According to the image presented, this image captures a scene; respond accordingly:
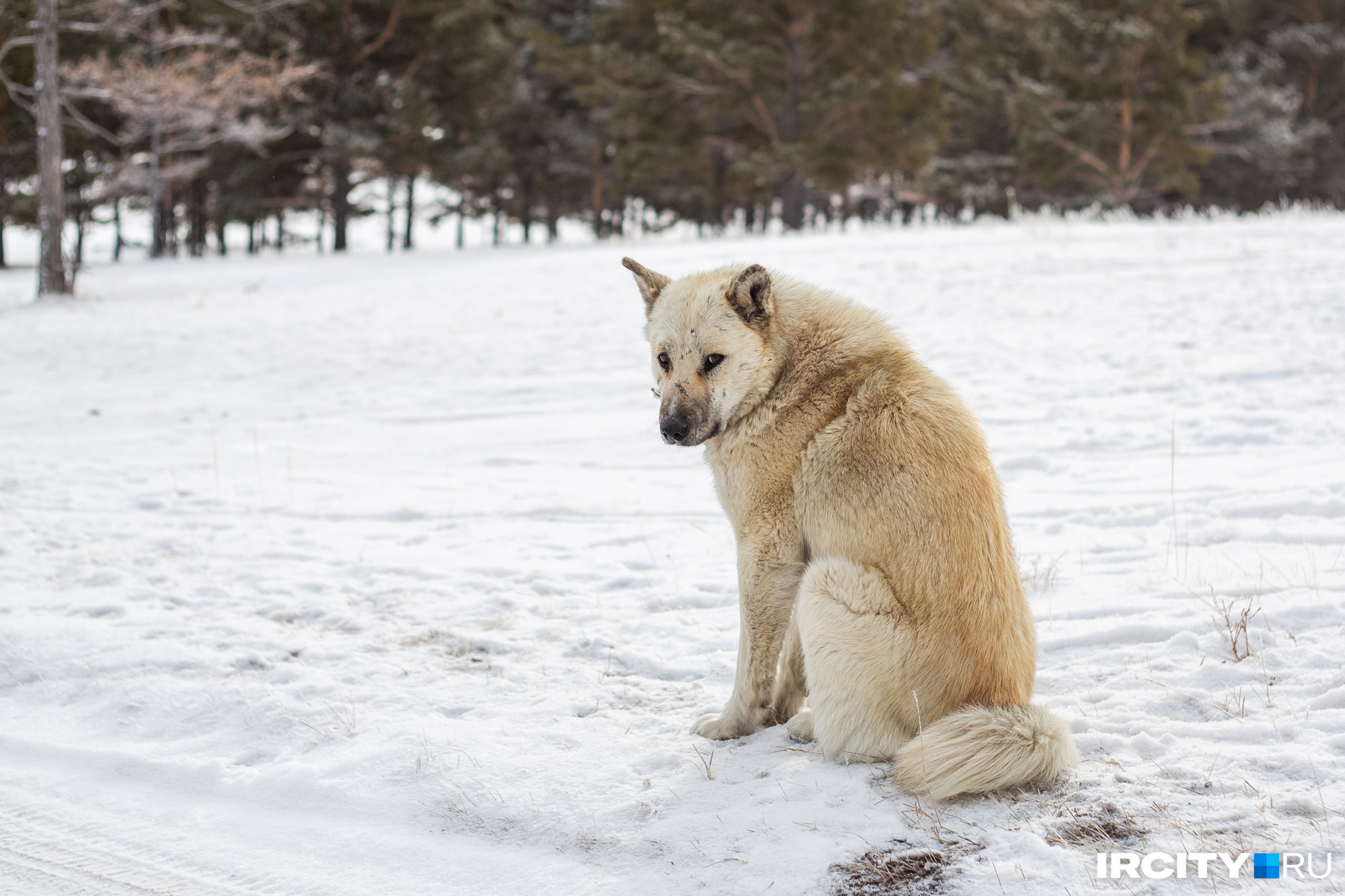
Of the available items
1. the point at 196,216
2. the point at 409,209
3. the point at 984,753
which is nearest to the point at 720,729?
the point at 984,753

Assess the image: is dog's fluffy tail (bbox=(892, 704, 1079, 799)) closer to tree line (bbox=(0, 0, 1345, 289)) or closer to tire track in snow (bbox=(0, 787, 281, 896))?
tire track in snow (bbox=(0, 787, 281, 896))

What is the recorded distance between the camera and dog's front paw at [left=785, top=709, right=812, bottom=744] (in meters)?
3.35

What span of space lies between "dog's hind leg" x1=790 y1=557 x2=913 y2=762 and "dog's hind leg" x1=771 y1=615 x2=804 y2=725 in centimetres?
45

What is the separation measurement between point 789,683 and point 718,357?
4.24 ft

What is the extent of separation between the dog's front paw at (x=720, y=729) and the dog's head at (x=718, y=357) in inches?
40.6

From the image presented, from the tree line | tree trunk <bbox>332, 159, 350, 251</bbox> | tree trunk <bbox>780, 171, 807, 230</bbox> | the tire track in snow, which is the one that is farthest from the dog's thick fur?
tree trunk <bbox>332, 159, 350, 251</bbox>

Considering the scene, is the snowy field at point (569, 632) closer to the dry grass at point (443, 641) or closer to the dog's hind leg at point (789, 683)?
the dry grass at point (443, 641)

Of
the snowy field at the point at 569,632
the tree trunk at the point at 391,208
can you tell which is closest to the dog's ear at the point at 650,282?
the snowy field at the point at 569,632

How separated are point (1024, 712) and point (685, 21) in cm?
2627

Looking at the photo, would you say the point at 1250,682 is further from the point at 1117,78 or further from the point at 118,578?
the point at 1117,78

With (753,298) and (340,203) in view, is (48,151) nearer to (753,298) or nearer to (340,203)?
(340,203)

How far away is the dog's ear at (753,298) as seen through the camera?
11.5 feet

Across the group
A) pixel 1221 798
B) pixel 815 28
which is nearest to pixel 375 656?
pixel 1221 798

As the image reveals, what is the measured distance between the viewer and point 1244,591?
4.13 metres
